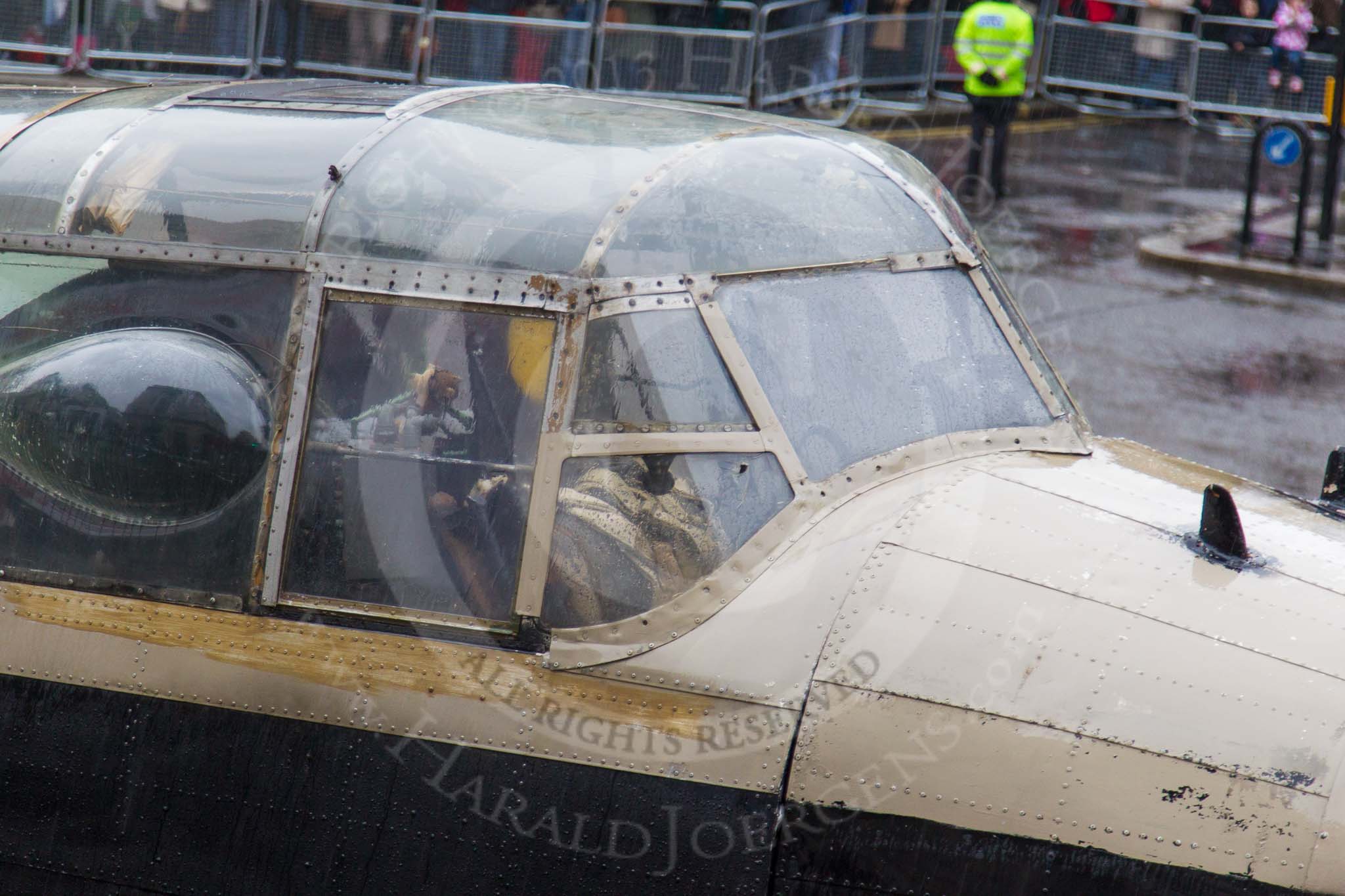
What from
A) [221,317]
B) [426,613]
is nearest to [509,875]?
[426,613]

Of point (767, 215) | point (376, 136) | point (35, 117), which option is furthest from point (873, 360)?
point (35, 117)

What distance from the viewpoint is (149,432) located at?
166 inches

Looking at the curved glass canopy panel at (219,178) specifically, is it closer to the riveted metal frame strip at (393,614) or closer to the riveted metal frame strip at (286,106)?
the riveted metal frame strip at (286,106)

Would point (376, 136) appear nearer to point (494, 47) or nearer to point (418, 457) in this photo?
point (418, 457)

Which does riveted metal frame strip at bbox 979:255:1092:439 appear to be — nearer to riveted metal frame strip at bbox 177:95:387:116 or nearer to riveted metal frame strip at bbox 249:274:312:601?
riveted metal frame strip at bbox 177:95:387:116

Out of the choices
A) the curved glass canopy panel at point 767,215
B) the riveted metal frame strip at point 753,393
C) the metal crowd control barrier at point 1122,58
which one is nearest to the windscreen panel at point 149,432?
the curved glass canopy panel at point 767,215

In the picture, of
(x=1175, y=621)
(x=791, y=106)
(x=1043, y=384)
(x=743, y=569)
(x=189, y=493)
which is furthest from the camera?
(x=791, y=106)

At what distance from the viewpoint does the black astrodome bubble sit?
418cm

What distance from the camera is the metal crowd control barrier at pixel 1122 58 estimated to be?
21219 mm

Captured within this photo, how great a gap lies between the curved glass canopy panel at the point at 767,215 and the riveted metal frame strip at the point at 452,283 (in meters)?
0.15

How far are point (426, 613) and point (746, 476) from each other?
3.24 ft

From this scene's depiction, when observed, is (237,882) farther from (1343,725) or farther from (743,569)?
(1343,725)

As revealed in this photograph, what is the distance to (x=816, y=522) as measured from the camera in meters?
4.00

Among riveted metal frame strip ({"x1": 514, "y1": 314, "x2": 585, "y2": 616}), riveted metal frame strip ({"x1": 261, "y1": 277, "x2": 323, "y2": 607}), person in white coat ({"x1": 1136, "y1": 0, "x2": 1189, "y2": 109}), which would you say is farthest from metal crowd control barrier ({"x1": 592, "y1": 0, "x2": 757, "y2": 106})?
riveted metal frame strip ({"x1": 514, "y1": 314, "x2": 585, "y2": 616})
